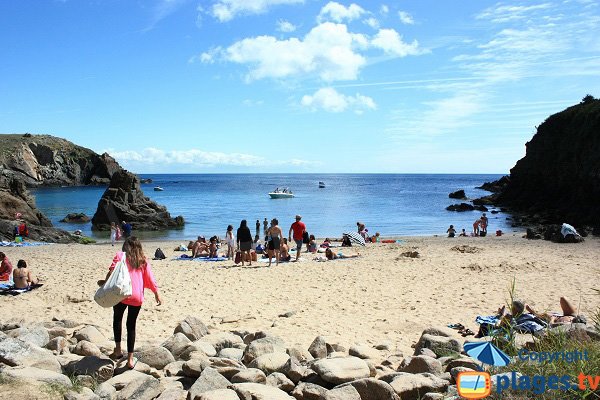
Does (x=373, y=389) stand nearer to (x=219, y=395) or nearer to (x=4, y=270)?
(x=219, y=395)

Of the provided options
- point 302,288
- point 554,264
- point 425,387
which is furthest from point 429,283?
point 425,387

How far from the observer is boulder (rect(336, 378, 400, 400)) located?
15.8 feet

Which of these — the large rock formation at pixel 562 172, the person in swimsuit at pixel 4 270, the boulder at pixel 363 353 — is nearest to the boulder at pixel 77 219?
the person in swimsuit at pixel 4 270

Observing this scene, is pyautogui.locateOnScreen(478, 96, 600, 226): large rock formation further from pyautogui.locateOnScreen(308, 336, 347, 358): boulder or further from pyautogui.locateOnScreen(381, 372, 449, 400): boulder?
pyautogui.locateOnScreen(381, 372, 449, 400): boulder

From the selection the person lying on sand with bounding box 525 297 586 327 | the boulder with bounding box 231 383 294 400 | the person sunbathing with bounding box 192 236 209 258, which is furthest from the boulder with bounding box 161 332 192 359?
the person sunbathing with bounding box 192 236 209 258

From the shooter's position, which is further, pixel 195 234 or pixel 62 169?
pixel 62 169

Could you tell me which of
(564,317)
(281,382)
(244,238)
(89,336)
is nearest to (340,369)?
(281,382)

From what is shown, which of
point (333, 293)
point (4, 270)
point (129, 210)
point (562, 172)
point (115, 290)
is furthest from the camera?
point (562, 172)

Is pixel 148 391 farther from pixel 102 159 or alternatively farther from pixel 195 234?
pixel 102 159

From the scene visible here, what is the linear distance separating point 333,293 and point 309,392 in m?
6.93

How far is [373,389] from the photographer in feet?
15.9

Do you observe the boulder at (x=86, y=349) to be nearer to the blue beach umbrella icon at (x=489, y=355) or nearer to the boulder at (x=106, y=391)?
the boulder at (x=106, y=391)

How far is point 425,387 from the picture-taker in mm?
4887

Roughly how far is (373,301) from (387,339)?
2.85 meters
